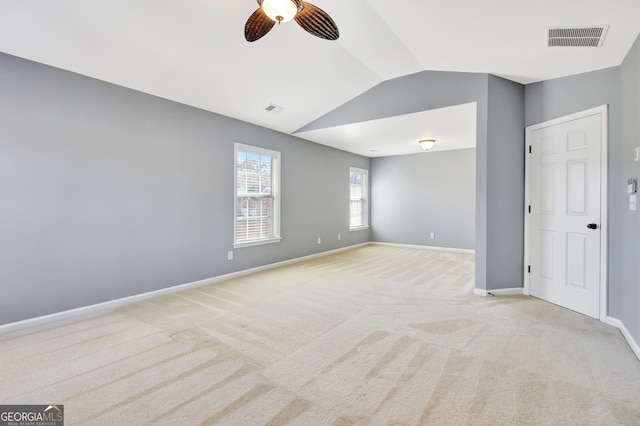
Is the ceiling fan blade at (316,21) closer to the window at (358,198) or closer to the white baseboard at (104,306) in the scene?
the white baseboard at (104,306)

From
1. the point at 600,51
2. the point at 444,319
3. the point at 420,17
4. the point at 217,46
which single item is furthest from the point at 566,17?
the point at 217,46

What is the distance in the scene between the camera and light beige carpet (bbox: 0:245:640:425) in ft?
5.44

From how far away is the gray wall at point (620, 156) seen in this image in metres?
2.47

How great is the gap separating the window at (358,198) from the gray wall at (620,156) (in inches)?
189

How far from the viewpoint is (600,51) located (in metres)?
2.67

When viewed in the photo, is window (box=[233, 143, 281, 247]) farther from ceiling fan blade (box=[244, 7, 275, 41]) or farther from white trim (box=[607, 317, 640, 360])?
white trim (box=[607, 317, 640, 360])

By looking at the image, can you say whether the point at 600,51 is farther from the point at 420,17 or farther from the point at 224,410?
the point at 224,410

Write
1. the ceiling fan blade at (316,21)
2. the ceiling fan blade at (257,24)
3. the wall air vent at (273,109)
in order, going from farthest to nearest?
the wall air vent at (273,109) → the ceiling fan blade at (257,24) → the ceiling fan blade at (316,21)

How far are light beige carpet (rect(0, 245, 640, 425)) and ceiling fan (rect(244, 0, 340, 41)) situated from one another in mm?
2485

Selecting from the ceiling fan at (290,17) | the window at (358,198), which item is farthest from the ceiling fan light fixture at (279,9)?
the window at (358,198)

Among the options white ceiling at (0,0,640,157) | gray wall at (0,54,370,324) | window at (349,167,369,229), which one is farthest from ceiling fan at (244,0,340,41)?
window at (349,167,369,229)

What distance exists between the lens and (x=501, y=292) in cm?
373

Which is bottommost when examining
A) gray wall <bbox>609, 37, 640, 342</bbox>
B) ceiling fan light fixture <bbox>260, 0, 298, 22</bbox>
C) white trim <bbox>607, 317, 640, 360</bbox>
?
white trim <bbox>607, 317, 640, 360</bbox>

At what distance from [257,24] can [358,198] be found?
6.06 m
